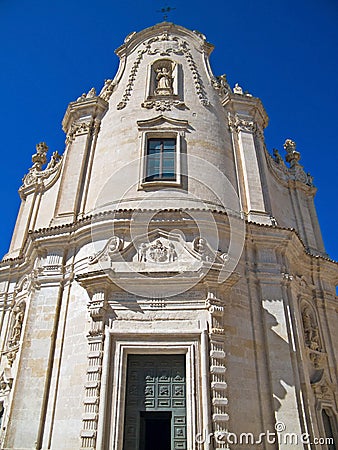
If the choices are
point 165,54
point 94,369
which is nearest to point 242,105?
point 165,54

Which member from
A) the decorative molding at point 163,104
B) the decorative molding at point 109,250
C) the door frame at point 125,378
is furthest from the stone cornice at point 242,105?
the door frame at point 125,378

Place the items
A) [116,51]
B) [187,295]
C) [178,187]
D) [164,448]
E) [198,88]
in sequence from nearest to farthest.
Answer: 1. [187,295]
2. [164,448]
3. [178,187]
4. [198,88]
5. [116,51]

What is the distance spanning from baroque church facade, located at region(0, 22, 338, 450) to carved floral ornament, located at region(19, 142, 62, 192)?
964mm

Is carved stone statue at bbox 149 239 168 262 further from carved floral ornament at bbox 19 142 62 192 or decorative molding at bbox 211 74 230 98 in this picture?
decorative molding at bbox 211 74 230 98

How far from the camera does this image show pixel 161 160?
1529cm

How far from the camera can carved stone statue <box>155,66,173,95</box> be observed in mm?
17547

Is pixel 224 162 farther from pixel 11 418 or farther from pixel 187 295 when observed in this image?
pixel 11 418

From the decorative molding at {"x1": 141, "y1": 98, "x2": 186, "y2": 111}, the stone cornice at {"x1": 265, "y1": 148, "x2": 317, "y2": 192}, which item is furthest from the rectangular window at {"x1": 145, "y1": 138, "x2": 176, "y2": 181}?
the stone cornice at {"x1": 265, "y1": 148, "x2": 317, "y2": 192}

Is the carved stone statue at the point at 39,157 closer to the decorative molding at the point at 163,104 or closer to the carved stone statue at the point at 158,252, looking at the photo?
the decorative molding at the point at 163,104

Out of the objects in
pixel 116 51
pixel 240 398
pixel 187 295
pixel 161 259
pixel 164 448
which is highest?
pixel 116 51

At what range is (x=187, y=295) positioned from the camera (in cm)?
1160

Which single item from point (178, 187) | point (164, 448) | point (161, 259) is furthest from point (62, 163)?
point (164, 448)

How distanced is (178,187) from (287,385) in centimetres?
680

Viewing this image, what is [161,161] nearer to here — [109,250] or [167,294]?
[109,250]
